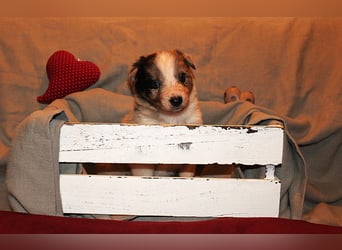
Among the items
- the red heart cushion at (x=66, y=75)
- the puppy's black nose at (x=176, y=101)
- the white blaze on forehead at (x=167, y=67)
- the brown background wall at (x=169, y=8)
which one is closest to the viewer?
the puppy's black nose at (x=176, y=101)

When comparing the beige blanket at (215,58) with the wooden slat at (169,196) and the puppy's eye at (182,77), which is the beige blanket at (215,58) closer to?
the puppy's eye at (182,77)

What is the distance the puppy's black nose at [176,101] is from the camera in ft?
7.37

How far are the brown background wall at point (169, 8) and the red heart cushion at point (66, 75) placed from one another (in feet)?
3.06

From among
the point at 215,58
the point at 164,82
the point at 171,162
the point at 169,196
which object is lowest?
the point at 169,196

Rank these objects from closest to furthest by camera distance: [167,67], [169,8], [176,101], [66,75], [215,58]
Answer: [176,101], [167,67], [66,75], [215,58], [169,8]

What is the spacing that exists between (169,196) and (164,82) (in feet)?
2.65

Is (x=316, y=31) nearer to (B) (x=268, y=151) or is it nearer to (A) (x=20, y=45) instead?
(B) (x=268, y=151)

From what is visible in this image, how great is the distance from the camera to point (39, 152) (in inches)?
70.0

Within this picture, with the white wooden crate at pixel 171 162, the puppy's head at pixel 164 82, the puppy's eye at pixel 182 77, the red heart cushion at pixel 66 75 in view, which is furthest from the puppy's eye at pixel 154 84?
the white wooden crate at pixel 171 162

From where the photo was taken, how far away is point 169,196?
→ 5.98 ft

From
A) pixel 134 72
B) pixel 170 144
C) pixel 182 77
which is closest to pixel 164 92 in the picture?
pixel 182 77

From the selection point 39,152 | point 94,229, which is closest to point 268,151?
point 94,229

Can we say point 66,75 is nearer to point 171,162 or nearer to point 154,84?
point 154,84

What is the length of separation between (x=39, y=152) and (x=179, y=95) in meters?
0.86
